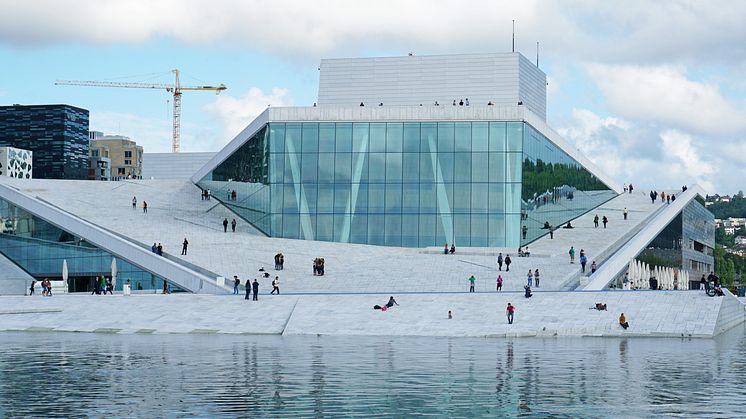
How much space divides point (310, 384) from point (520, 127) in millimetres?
42114

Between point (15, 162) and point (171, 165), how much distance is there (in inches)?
2857

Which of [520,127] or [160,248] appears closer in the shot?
[160,248]

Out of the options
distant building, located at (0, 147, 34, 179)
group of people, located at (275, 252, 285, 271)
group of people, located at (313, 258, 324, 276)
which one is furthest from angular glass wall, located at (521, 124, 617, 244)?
distant building, located at (0, 147, 34, 179)

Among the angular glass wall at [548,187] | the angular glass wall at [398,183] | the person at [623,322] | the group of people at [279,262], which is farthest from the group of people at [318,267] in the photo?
the person at [623,322]

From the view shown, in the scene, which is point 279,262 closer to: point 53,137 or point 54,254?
point 54,254

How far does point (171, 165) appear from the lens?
10138 centimetres

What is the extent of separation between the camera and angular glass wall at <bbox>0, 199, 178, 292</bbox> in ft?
178

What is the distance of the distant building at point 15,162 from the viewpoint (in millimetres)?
159625

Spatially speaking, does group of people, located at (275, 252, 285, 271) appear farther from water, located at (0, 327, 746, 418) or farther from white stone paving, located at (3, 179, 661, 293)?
water, located at (0, 327, 746, 418)

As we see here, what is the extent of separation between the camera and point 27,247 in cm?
6075

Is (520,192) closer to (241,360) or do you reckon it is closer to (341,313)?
(341,313)

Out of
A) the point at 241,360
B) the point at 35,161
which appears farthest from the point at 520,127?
the point at 35,161

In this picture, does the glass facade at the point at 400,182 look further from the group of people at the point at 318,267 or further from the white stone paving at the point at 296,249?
the group of people at the point at 318,267

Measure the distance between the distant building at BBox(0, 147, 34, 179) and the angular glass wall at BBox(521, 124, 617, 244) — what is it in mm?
101714
